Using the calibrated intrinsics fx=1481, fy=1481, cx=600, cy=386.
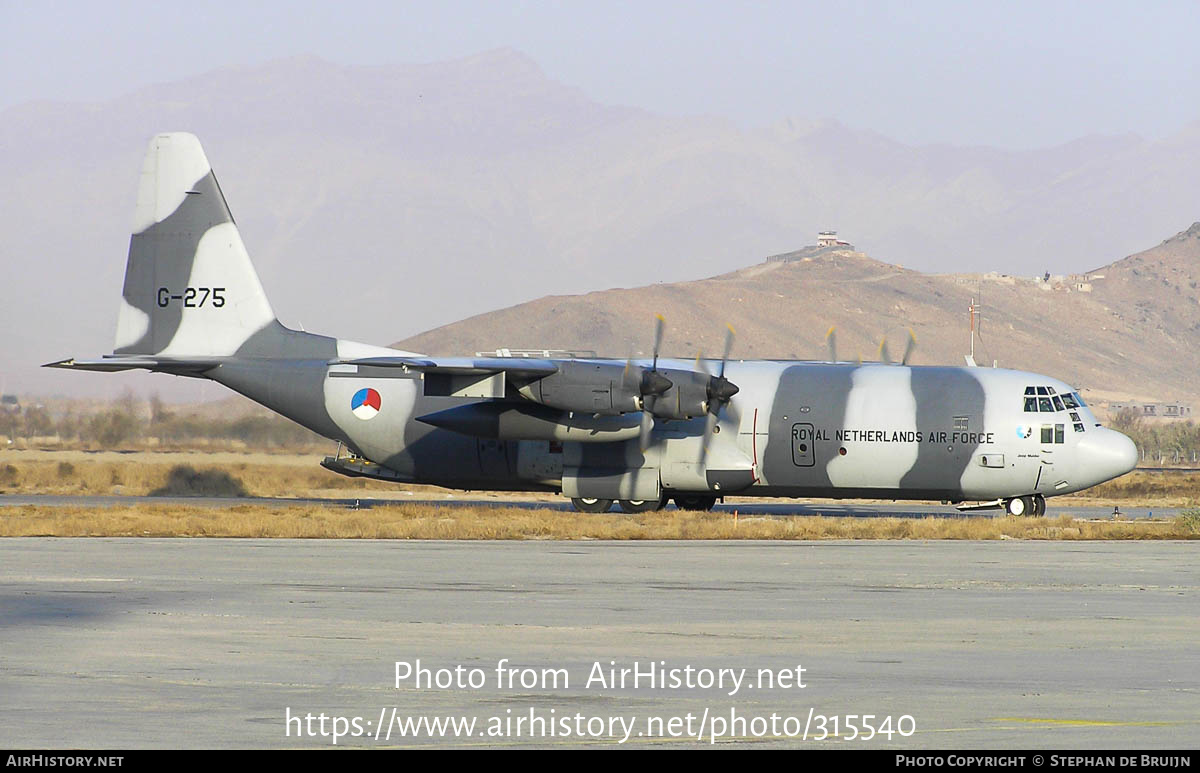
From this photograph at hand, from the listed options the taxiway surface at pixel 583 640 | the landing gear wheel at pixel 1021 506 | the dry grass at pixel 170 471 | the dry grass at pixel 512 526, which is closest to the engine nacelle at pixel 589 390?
the dry grass at pixel 512 526

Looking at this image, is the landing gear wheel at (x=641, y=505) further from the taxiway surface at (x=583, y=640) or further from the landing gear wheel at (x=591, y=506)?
the taxiway surface at (x=583, y=640)

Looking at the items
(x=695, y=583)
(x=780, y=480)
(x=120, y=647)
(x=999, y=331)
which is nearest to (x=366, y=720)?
(x=120, y=647)

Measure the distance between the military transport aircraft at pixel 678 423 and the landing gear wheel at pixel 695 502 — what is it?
6cm

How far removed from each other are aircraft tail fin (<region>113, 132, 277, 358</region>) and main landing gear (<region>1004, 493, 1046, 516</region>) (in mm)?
19871

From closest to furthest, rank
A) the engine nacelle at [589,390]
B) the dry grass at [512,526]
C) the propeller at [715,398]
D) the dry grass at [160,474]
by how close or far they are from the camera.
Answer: the dry grass at [512,526], the engine nacelle at [589,390], the propeller at [715,398], the dry grass at [160,474]

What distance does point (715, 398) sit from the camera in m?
35.1

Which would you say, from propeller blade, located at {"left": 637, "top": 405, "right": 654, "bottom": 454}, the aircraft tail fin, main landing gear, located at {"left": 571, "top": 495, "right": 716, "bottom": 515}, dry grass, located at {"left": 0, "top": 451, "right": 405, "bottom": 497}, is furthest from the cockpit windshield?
dry grass, located at {"left": 0, "top": 451, "right": 405, "bottom": 497}

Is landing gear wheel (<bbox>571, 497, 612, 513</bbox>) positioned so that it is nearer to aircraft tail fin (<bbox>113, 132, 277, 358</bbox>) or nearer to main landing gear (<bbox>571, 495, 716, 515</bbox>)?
main landing gear (<bbox>571, 495, 716, 515</bbox>)

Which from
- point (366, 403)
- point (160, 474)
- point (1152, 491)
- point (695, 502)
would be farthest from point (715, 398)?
point (1152, 491)

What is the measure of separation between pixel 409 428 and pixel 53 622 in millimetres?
22633

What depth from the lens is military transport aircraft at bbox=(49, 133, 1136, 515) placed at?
3434cm

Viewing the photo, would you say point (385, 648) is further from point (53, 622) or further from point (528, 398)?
point (528, 398)

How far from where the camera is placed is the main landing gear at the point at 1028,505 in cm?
3634

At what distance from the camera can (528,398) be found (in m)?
34.4
